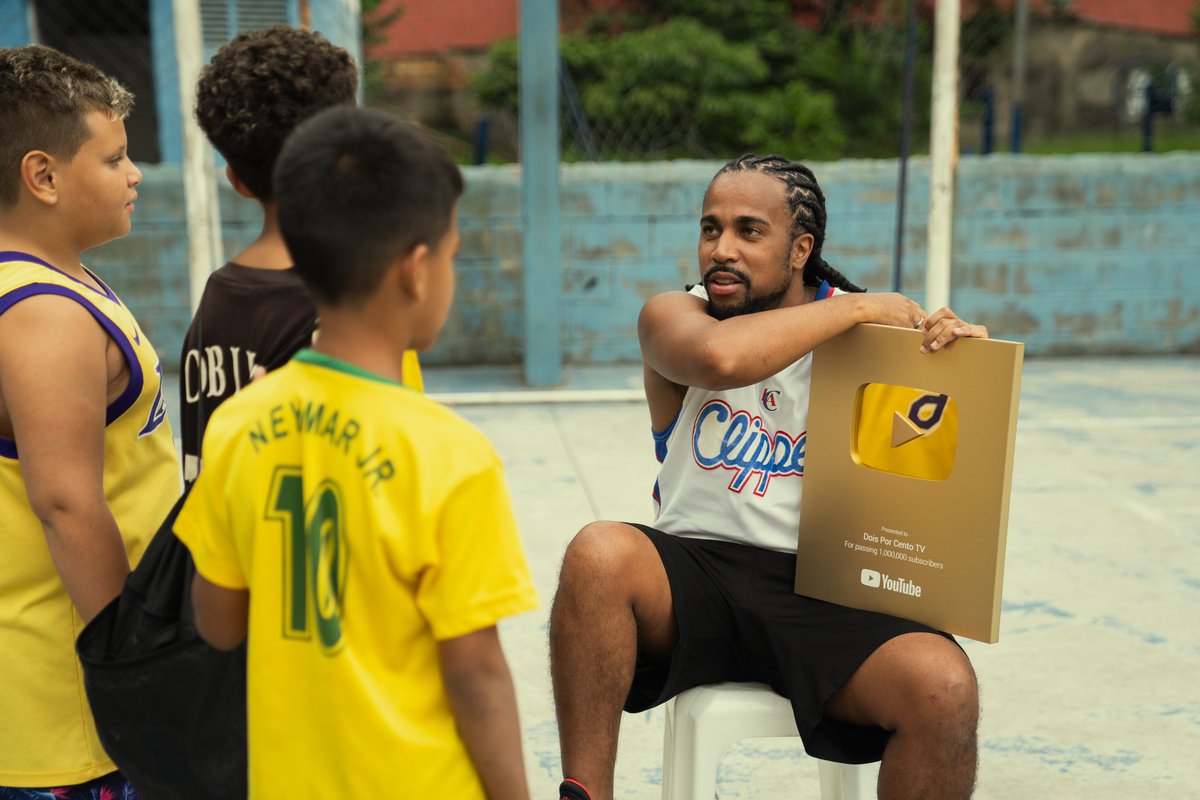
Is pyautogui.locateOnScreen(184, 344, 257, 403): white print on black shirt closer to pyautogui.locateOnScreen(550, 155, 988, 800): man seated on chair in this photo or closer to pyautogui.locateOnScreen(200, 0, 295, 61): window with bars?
pyautogui.locateOnScreen(550, 155, 988, 800): man seated on chair

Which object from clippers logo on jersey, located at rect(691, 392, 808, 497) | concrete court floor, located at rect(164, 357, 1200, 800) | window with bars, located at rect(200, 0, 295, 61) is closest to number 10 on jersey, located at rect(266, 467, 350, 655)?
clippers logo on jersey, located at rect(691, 392, 808, 497)

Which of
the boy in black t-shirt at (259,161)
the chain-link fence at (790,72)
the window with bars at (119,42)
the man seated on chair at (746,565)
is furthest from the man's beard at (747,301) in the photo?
the window with bars at (119,42)

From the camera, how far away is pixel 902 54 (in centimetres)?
1246

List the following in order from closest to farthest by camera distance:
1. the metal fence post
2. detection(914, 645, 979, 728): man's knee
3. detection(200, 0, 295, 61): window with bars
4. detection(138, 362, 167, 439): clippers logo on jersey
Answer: detection(138, 362, 167, 439): clippers logo on jersey → detection(914, 645, 979, 728): man's knee → the metal fence post → detection(200, 0, 295, 61): window with bars

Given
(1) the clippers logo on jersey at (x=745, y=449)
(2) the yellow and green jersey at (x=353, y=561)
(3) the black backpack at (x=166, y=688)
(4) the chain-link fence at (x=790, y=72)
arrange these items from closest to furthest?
(2) the yellow and green jersey at (x=353, y=561)
(3) the black backpack at (x=166, y=688)
(1) the clippers logo on jersey at (x=745, y=449)
(4) the chain-link fence at (x=790, y=72)

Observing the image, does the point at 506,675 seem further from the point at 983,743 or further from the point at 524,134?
the point at 524,134

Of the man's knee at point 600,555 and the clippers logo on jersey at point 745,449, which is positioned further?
the clippers logo on jersey at point 745,449

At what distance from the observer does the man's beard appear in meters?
2.26

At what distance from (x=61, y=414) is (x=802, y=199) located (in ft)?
4.64

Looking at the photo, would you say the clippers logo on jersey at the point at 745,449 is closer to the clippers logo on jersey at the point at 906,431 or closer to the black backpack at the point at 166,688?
the clippers logo on jersey at the point at 906,431

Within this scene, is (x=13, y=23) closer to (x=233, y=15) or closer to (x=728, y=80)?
(x=233, y=15)

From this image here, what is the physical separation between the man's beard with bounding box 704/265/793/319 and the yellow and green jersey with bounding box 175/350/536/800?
1.11m

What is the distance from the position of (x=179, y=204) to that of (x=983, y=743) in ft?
18.7

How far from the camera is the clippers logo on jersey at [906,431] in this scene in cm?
201
